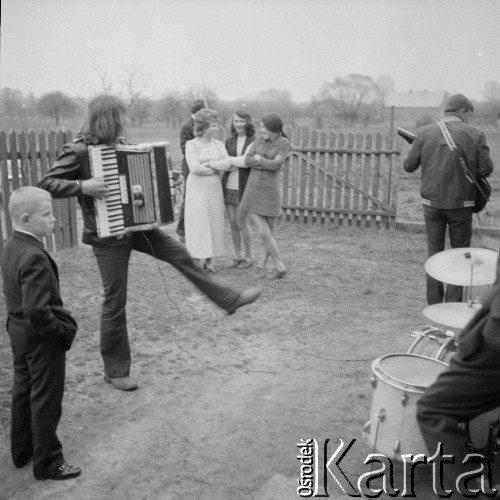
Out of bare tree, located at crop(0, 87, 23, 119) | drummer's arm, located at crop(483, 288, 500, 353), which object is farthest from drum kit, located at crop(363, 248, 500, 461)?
bare tree, located at crop(0, 87, 23, 119)

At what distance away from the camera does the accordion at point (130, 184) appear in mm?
4062

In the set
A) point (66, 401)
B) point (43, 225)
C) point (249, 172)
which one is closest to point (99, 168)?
point (43, 225)

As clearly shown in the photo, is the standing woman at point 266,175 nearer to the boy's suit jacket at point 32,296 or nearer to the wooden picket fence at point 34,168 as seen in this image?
the wooden picket fence at point 34,168

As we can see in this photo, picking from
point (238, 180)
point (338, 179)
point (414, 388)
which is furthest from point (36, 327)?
point (338, 179)

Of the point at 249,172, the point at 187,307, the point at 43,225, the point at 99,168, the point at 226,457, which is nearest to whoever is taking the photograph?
the point at 43,225

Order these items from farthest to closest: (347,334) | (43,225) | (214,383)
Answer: (347,334) < (214,383) < (43,225)

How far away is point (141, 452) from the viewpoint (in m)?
3.57

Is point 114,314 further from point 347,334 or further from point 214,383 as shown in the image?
point 347,334

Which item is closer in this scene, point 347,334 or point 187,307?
point 347,334

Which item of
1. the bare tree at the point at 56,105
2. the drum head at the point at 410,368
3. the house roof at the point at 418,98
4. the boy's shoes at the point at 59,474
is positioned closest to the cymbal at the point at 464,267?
the drum head at the point at 410,368

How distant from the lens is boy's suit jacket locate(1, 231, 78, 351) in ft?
9.87

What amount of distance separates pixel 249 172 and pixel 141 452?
4.44m

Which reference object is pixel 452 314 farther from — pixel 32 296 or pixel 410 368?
pixel 32 296

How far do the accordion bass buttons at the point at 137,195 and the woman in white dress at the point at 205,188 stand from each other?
8.94 feet
